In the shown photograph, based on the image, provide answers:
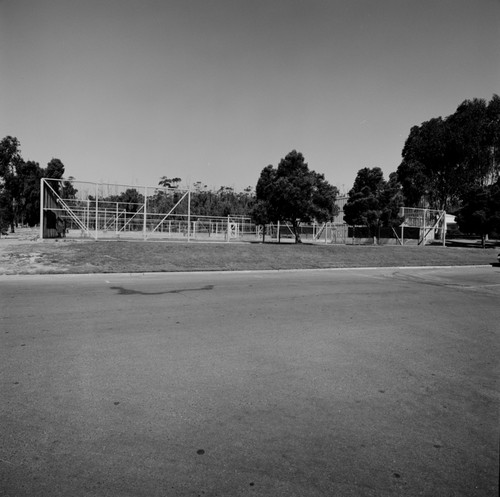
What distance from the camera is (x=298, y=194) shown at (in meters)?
29.8

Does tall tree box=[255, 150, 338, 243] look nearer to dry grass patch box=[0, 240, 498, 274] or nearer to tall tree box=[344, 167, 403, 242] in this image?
dry grass patch box=[0, 240, 498, 274]

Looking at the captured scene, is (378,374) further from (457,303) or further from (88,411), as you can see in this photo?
(457,303)

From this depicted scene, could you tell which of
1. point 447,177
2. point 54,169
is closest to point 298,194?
point 54,169

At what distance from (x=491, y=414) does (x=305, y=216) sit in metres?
27.1

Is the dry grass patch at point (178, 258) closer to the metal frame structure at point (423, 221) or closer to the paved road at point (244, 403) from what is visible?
the paved road at point (244, 403)

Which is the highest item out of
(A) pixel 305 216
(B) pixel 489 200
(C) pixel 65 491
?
(B) pixel 489 200

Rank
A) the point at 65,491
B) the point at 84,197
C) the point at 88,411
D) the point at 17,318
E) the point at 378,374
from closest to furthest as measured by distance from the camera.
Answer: the point at 65,491 < the point at 88,411 < the point at 378,374 < the point at 17,318 < the point at 84,197

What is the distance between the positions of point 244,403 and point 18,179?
4642 centimetres

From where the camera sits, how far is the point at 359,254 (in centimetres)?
2452

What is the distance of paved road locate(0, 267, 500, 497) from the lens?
8.60ft

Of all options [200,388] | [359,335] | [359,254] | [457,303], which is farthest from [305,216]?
[200,388]

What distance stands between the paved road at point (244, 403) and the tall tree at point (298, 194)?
74.2 feet

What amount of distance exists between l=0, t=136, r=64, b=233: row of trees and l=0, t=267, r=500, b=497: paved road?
37092mm

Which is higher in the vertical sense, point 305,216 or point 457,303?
point 305,216
